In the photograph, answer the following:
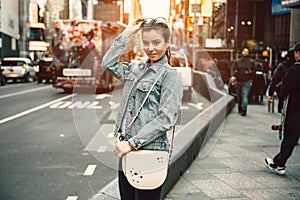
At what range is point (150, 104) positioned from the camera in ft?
9.47

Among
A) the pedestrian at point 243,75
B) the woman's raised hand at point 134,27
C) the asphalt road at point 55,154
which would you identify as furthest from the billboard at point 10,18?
the woman's raised hand at point 134,27

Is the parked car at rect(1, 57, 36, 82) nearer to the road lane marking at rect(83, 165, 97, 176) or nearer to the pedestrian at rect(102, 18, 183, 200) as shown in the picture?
the road lane marking at rect(83, 165, 97, 176)

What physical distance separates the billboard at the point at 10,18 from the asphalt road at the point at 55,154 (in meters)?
19.6

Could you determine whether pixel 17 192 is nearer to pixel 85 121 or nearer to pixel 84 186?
pixel 84 186

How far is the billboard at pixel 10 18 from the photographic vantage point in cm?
3200

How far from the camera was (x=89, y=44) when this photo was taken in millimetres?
21312

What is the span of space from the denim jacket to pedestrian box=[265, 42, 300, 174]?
322 cm

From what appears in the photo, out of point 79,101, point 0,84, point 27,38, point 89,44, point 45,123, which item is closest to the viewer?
point 45,123

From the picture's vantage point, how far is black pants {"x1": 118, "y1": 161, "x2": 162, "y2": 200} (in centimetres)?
301

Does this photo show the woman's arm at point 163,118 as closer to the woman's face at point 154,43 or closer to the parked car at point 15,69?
the woman's face at point 154,43

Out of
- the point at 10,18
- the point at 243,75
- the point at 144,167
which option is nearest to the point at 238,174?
the point at 144,167

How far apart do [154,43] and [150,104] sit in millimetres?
368

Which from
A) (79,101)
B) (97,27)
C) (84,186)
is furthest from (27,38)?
(84,186)

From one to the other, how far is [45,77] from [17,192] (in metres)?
26.8
